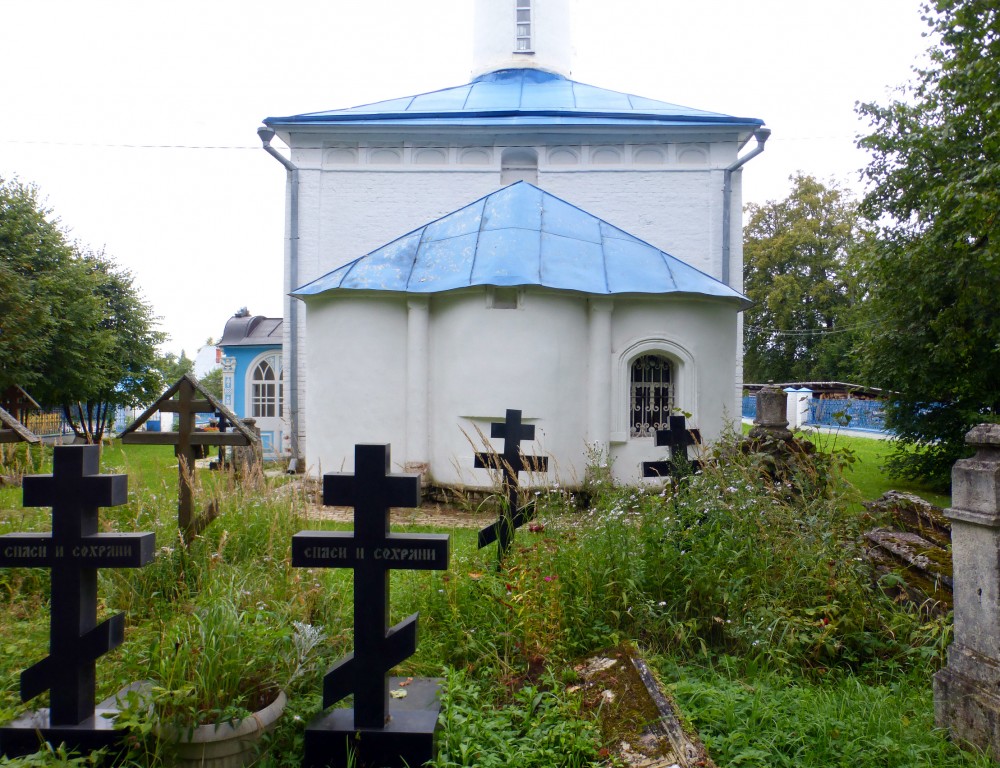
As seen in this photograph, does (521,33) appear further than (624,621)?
Yes

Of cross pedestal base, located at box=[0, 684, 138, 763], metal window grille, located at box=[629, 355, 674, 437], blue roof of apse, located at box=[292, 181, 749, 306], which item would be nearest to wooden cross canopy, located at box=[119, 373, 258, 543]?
cross pedestal base, located at box=[0, 684, 138, 763]

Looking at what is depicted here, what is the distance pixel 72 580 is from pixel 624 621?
274cm

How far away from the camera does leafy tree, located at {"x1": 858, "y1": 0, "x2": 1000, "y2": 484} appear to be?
7.80 metres

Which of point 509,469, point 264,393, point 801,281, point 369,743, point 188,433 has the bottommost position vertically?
point 369,743

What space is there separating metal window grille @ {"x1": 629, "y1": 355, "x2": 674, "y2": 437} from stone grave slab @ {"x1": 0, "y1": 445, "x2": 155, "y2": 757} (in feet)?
25.6

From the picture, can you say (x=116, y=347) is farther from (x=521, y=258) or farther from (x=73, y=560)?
(x=73, y=560)

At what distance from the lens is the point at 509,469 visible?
15.6 ft

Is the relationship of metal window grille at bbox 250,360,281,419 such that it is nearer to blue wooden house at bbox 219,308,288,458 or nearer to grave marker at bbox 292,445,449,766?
blue wooden house at bbox 219,308,288,458

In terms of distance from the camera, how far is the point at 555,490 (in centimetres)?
488

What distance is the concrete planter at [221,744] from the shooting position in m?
2.70

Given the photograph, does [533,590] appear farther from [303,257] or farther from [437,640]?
[303,257]

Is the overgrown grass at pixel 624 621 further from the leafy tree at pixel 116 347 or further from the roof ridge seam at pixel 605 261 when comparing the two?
the leafy tree at pixel 116 347

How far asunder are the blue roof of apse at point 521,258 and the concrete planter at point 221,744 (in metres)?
6.81

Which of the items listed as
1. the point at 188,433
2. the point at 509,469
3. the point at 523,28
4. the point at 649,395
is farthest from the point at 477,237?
the point at 523,28
